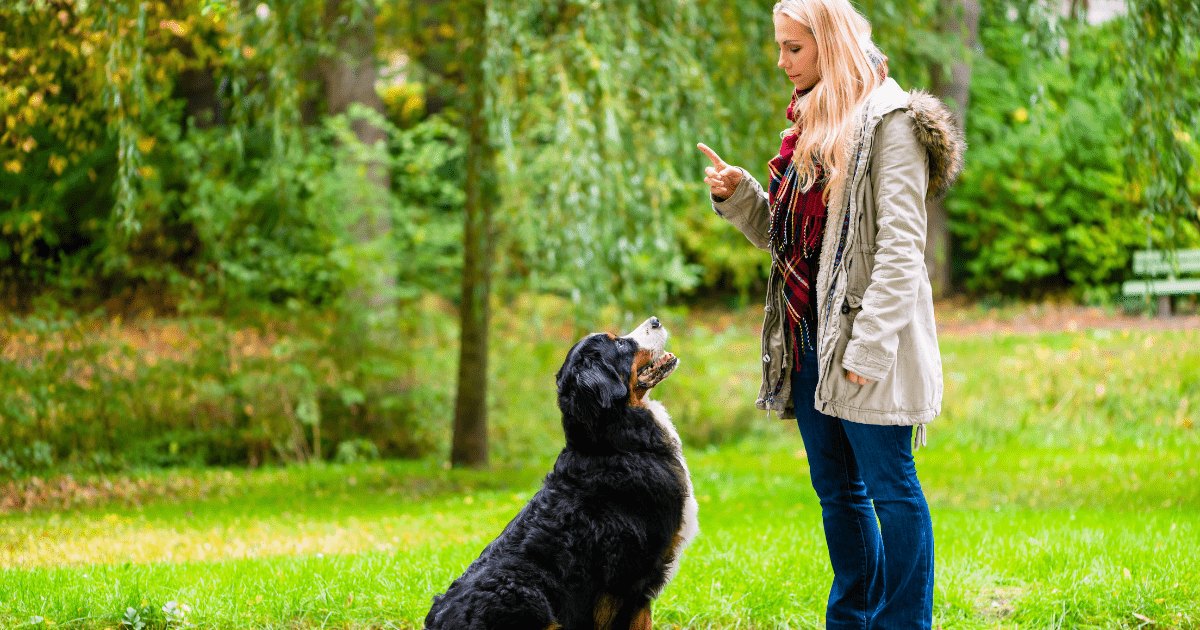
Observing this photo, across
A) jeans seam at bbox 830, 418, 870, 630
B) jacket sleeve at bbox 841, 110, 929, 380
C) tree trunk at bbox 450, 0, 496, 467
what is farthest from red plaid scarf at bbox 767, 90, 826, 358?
tree trunk at bbox 450, 0, 496, 467

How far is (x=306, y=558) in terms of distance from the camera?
160 inches

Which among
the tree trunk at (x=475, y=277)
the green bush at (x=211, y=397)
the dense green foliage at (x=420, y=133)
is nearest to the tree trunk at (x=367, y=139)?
the dense green foliage at (x=420, y=133)

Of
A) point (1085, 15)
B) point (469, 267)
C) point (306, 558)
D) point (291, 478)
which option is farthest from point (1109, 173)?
point (306, 558)

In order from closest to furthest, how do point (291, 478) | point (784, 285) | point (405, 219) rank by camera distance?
point (784, 285)
point (291, 478)
point (405, 219)

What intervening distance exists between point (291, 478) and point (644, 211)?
4528 millimetres

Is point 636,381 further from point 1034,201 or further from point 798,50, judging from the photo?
point 1034,201

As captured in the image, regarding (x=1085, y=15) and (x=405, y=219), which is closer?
(x=1085, y=15)

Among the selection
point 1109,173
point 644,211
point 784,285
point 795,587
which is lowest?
point 795,587

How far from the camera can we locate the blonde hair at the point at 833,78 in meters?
2.50

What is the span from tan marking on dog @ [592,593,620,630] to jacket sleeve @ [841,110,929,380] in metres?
1.01

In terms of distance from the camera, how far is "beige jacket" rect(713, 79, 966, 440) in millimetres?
2363

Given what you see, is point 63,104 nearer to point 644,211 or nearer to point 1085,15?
point 644,211

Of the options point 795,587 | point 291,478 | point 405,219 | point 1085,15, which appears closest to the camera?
point 795,587

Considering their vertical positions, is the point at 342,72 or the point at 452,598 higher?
the point at 342,72
